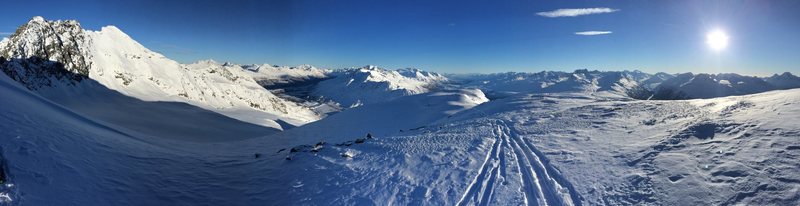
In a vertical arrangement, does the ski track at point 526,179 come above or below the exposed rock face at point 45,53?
below

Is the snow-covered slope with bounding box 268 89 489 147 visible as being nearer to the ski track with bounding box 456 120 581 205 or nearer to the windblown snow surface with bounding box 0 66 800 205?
the windblown snow surface with bounding box 0 66 800 205

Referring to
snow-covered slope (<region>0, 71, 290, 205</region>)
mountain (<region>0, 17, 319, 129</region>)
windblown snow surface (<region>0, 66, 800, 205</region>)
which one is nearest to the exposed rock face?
mountain (<region>0, 17, 319, 129</region>)

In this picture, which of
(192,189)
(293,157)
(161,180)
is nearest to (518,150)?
(293,157)

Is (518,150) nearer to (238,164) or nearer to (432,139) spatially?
(432,139)

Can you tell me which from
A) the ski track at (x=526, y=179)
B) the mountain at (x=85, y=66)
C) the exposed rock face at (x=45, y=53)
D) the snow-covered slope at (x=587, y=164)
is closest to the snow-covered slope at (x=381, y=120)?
the snow-covered slope at (x=587, y=164)

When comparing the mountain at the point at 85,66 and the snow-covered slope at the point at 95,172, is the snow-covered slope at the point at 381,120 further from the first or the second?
the mountain at the point at 85,66

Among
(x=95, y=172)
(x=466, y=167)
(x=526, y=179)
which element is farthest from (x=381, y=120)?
(x=95, y=172)
